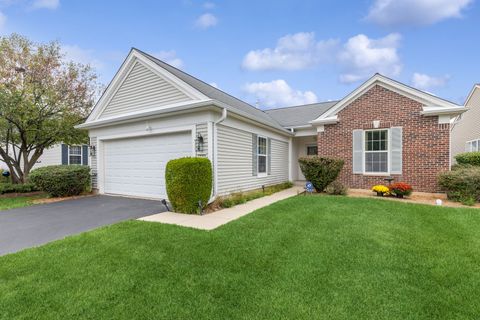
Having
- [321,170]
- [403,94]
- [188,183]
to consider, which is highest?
[403,94]

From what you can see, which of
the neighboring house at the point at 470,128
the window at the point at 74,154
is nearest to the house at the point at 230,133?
the window at the point at 74,154

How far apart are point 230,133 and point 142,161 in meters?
3.66

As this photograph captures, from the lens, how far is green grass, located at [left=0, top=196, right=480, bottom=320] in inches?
101

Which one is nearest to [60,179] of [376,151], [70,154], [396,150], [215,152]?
[215,152]

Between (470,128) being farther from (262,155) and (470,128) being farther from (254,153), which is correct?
(254,153)

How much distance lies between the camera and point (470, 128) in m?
16.0

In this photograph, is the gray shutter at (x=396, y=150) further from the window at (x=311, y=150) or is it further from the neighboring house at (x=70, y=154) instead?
the neighboring house at (x=70, y=154)

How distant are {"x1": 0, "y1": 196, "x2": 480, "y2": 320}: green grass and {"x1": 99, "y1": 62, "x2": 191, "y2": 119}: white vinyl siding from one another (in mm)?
5121

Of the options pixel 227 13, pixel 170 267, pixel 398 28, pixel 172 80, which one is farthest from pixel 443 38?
pixel 170 267

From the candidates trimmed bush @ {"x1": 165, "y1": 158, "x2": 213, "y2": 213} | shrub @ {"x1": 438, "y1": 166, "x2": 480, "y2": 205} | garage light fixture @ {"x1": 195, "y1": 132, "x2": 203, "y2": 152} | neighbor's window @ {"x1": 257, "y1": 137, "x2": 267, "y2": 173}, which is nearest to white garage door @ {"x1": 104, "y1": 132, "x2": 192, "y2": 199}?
garage light fixture @ {"x1": 195, "y1": 132, "x2": 203, "y2": 152}

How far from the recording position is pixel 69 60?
12500 millimetres

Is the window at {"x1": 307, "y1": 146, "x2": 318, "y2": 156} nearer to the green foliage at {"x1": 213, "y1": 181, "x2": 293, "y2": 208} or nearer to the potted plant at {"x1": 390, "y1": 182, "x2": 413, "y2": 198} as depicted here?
the green foliage at {"x1": 213, "y1": 181, "x2": 293, "y2": 208}

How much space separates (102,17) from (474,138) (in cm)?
2171

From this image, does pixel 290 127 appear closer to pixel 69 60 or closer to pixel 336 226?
pixel 336 226
